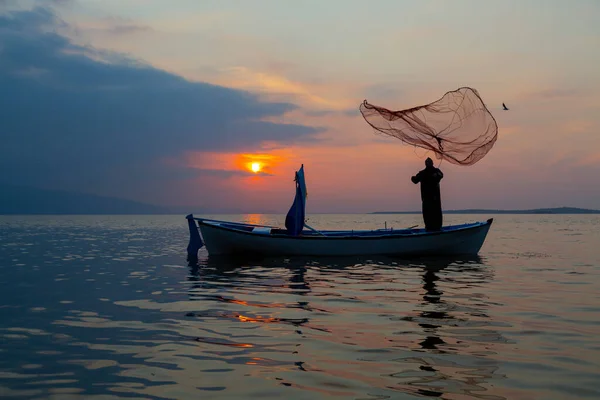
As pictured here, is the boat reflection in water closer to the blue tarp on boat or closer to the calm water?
the calm water

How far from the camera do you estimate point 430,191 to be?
2267 cm

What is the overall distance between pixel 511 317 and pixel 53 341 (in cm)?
897

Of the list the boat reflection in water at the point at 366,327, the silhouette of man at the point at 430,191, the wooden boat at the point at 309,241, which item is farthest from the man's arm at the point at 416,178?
the boat reflection in water at the point at 366,327

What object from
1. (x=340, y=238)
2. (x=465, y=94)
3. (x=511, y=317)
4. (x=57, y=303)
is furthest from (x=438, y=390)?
(x=340, y=238)

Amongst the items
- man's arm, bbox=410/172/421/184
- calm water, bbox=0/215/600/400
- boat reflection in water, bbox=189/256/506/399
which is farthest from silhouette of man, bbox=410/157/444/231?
calm water, bbox=0/215/600/400

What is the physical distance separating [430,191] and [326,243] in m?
5.01

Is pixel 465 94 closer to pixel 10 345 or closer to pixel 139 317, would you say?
pixel 139 317

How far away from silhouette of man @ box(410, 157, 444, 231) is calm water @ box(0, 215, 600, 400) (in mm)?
4803

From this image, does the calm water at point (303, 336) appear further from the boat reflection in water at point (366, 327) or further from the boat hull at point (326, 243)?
the boat hull at point (326, 243)

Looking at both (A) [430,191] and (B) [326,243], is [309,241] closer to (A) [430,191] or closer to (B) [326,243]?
(B) [326,243]

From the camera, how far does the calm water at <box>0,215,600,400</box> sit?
266 inches

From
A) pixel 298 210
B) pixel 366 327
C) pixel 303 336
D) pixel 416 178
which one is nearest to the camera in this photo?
pixel 303 336

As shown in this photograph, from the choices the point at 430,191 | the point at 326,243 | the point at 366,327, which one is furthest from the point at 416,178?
the point at 366,327

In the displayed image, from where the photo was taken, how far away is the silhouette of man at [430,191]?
22359 millimetres
